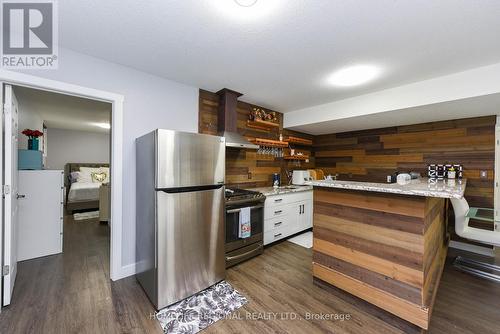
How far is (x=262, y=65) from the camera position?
240 centimetres

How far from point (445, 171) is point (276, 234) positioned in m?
2.91

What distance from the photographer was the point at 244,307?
77.1 inches

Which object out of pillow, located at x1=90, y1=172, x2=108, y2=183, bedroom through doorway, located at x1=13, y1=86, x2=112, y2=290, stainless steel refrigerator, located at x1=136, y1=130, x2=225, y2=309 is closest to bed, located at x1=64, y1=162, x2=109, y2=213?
bedroom through doorway, located at x1=13, y1=86, x2=112, y2=290

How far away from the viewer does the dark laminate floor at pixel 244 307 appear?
5.59ft

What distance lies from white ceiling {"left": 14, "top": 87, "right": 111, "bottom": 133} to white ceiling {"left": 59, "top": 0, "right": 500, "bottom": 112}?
6.80 feet

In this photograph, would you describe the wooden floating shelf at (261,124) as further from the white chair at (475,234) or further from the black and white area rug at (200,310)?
the white chair at (475,234)

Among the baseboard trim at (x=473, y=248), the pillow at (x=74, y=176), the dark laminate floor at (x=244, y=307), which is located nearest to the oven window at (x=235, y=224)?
the dark laminate floor at (x=244, y=307)

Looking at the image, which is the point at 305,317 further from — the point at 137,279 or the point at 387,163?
the point at 387,163

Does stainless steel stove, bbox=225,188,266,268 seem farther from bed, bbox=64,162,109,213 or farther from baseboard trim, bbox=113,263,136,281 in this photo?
bed, bbox=64,162,109,213

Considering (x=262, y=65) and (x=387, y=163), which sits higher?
(x=262, y=65)

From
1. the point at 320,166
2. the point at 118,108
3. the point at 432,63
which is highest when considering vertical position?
the point at 432,63

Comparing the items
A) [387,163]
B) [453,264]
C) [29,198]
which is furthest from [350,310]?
[29,198]

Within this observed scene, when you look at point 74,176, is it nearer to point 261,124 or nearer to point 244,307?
point 261,124

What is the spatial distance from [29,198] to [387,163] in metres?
5.81
